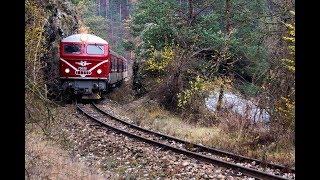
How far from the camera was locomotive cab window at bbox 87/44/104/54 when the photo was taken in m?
17.2

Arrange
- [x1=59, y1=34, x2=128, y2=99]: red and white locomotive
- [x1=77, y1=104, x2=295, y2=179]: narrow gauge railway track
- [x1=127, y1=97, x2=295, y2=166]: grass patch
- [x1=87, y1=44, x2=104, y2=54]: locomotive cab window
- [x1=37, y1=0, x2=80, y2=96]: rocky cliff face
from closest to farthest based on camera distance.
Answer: [x1=77, y1=104, x2=295, y2=179]: narrow gauge railway track, [x1=127, y1=97, x2=295, y2=166]: grass patch, [x1=37, y1=0, x2=80, y2=96]: rocky cliff face, [x1=59, y1=34, x2=128, y2=99]: red and white locomotive, [x1=87, y1=44, x2=104, y2=54]: locomotive cab window

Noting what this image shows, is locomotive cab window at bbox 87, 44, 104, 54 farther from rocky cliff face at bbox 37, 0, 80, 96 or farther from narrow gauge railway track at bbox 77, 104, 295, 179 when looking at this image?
narrow gauge railway track at bbox 77, 104, 295, 179

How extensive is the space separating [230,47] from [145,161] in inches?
383

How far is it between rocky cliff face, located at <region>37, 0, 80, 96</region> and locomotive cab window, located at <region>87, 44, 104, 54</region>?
70.3 inches

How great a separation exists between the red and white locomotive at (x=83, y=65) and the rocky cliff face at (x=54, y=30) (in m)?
0.57

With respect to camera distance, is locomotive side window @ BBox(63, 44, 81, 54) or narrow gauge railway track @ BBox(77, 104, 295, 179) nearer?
narrow gauge railway track @ BBox(77, 104, 295, 179)

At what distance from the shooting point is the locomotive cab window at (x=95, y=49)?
1716 cm

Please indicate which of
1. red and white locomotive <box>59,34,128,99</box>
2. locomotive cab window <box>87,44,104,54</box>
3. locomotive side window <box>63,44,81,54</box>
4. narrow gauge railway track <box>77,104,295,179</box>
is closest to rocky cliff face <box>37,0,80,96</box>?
red and white locomotive <box>59,34,128,99</box>

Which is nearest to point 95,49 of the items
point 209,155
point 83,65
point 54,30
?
point 83,65

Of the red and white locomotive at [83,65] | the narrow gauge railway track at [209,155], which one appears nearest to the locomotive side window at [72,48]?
the red and white locomotive at [83,65]

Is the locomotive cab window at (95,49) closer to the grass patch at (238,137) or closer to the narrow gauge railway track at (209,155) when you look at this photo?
the grass patch at (238,137)

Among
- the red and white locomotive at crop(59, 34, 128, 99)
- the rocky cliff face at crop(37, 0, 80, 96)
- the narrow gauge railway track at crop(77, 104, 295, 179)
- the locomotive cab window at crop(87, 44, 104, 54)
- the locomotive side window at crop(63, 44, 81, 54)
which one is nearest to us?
the narrow gauge railway track at crop(77, 104, 295, 179)

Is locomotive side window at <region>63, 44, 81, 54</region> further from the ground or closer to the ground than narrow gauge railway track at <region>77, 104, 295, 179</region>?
further from the ground

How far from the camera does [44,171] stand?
6137 millimetres
